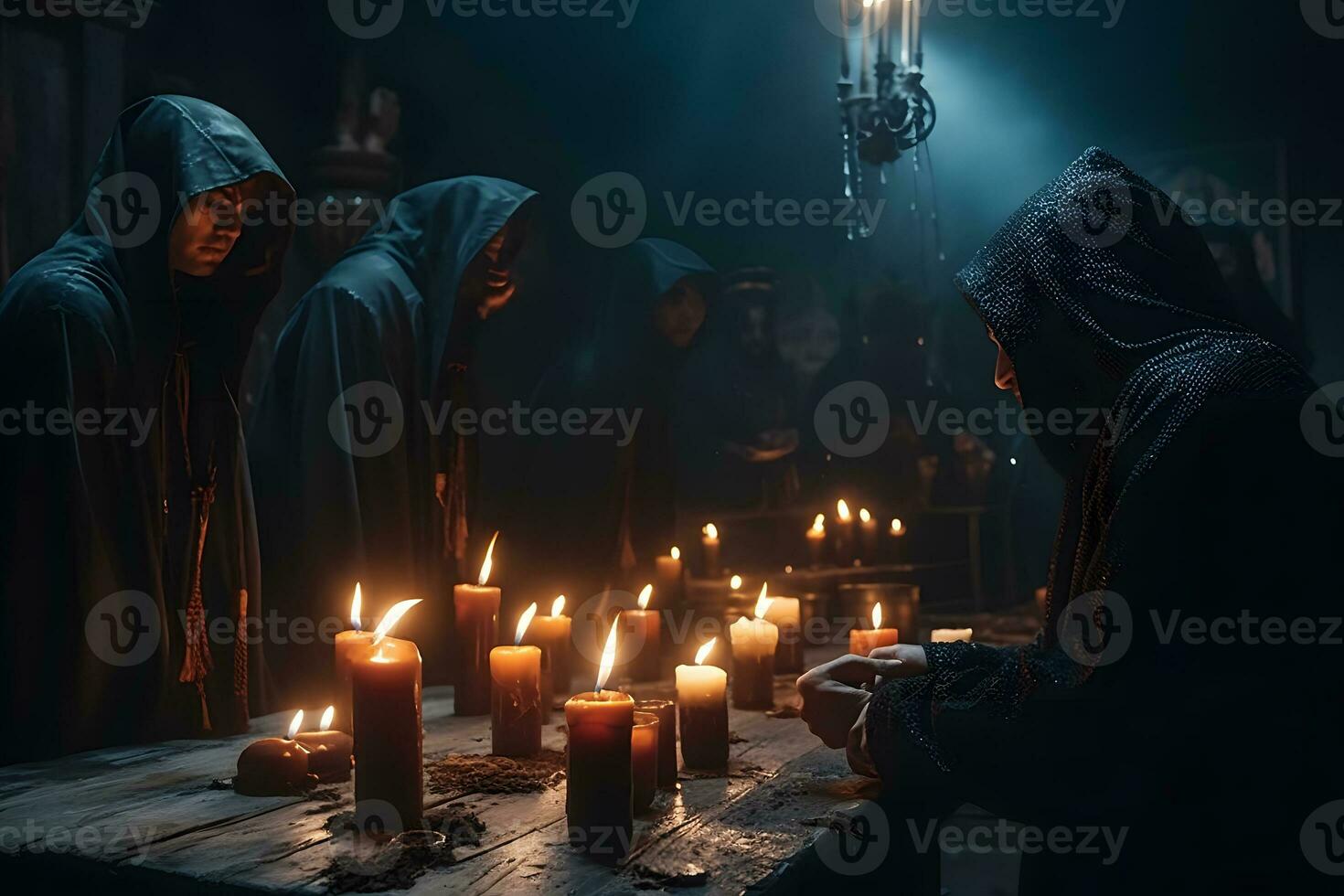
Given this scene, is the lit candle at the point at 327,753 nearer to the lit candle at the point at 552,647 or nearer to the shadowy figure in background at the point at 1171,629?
the lit candle at the point at 552,647

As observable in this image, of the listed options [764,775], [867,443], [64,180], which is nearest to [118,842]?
[764,775]

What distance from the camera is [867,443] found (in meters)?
8.73

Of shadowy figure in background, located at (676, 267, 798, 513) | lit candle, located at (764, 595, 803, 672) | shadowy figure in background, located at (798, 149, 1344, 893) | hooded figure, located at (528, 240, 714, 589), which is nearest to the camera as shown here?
shadowy figure in background, located at (798, 149, 1344, 893)

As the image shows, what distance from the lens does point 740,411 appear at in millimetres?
8055

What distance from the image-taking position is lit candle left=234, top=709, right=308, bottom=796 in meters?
2.42

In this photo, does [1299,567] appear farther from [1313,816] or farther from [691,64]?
[691,64]

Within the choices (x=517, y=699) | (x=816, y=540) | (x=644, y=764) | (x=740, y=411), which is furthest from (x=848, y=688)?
(x=740, y=411)

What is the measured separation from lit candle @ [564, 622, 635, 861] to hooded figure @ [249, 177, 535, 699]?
2.41 metres

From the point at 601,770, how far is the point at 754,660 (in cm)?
152

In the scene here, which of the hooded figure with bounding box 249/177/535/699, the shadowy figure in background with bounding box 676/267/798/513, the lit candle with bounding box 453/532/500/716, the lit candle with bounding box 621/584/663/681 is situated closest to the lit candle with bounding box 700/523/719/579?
the shadowy figure in background with bounding box 676/267/798/513

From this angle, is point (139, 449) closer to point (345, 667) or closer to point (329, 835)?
point (345, 667)

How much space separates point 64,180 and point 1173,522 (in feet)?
14.6

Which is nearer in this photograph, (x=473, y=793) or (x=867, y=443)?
(x=473, y=793)

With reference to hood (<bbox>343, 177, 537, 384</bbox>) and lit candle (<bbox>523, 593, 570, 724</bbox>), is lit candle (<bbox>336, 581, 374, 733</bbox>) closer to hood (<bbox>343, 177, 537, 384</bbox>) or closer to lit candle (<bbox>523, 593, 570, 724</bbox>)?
lit candle (<bbox>523, 593, 570, 724</bbox>)
